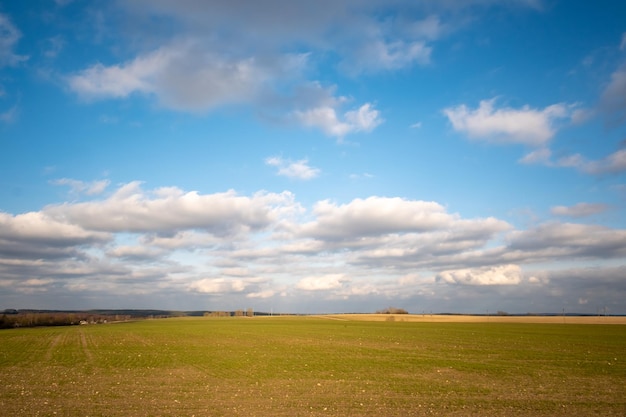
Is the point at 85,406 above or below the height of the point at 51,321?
above

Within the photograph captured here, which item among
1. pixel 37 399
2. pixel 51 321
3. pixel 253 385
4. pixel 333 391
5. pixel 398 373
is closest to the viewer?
pixel 37 399

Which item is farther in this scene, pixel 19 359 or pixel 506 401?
pixel 19 359

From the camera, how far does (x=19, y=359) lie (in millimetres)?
35688

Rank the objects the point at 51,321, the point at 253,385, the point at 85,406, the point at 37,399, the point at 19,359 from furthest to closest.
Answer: the point at 51,321, the point at 19,359, the point at 253,385, the point at 37,399, the point at 85,406

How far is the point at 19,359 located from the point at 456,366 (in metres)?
33.5

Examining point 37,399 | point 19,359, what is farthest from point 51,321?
point 37,399

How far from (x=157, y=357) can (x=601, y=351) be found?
3890 cm

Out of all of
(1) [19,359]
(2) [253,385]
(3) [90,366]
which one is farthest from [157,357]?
(2) [253,385]

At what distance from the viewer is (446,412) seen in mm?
16297

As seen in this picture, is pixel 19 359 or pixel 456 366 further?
pixel 19 359

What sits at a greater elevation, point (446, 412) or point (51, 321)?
point (446, 412)

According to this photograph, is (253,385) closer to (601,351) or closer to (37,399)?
(37,399)

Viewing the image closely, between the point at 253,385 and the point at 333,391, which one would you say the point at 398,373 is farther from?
the point at 253,385

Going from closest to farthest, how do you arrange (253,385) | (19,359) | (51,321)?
1. (253,385)
2. (19,359)
3. (51,321)
